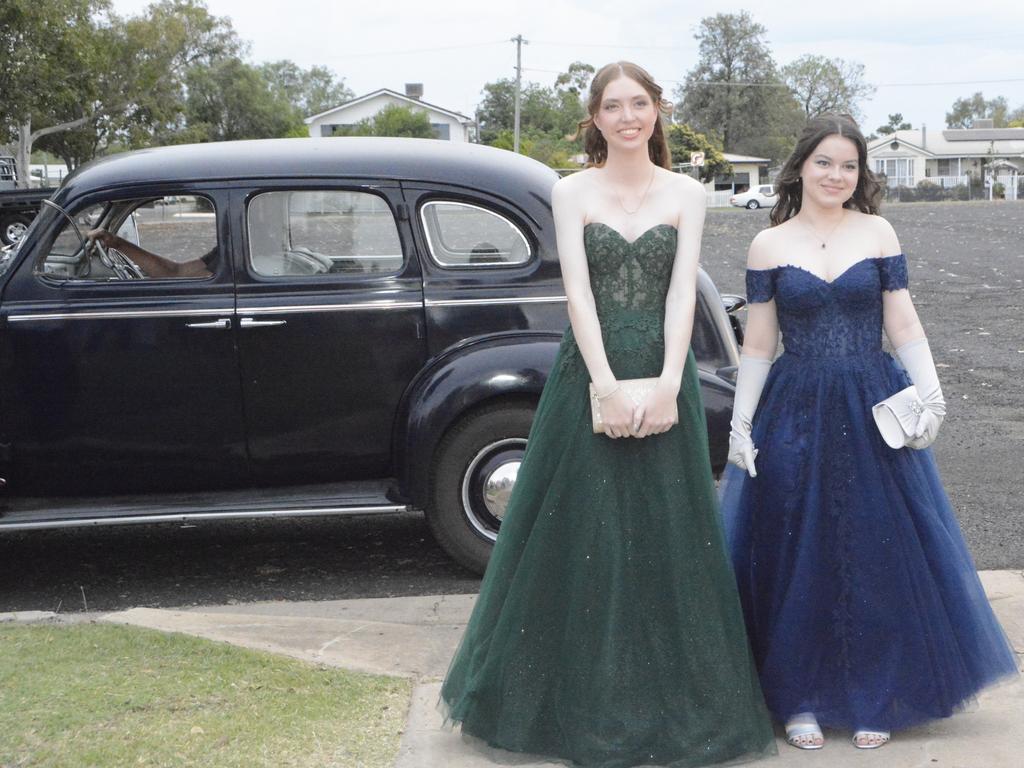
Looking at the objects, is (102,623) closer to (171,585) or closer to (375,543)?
(171,585)

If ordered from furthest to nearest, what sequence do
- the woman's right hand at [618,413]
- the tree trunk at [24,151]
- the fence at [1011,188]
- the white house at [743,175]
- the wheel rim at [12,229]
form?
the white house at [743,175]
the fence at [1011,188]
the tree trunk at [24,151]
the wheel rim at [12,229]
the woman's right hand at [618,413]

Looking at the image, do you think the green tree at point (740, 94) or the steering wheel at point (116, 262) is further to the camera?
the green tree at point (740, 94)

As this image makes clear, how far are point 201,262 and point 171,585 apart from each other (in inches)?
61.5

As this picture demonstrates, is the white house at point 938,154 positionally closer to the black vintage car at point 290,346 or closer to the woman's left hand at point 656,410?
the black vintage car at point 290,346

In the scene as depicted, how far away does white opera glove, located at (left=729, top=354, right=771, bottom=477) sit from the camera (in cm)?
386

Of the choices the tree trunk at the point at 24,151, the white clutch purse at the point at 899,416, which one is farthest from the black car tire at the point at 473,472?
the tree trunk at the point at 24,151

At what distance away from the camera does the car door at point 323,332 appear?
5.78m

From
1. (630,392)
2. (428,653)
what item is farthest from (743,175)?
(630,392)

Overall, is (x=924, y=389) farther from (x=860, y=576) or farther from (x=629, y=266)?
(x=629, y=266)

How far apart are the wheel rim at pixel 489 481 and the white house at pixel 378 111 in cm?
6442

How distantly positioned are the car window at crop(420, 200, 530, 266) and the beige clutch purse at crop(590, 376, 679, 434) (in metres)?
2.40

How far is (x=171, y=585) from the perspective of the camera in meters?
6.12

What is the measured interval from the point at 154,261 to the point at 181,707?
8.74 feet

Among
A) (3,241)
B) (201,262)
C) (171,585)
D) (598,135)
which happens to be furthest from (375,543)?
(3,241)
